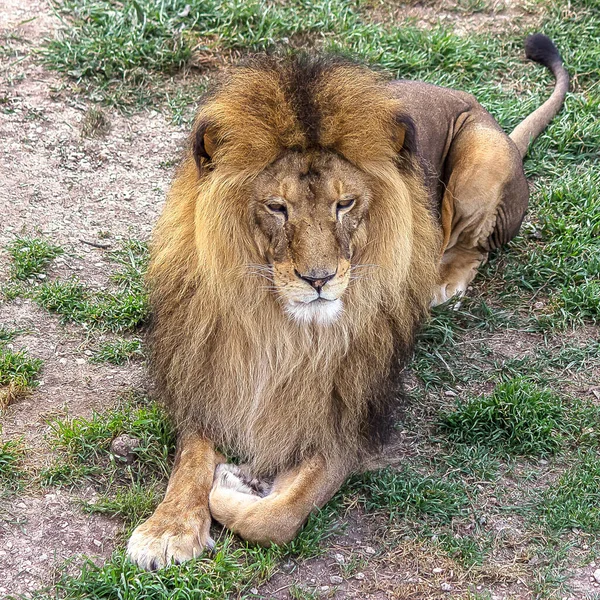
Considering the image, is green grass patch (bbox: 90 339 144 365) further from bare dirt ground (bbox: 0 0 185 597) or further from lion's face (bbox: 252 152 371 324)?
lion's face (bbox: 252 152 371 324)

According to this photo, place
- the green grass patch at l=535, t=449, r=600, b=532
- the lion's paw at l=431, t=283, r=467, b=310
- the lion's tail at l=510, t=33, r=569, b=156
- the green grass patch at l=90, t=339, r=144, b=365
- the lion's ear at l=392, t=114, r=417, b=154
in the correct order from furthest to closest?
the lion's tail at l=510, t=33, r=569, b=156
the lion's paw at l=431, t=283, r=467, b=310
the green grass patch at l=90, t=339, r=144, b=365
the green grass patch at l=535, t=449, r=600, b=532
the lion's ear at l=392, t=114, r=417, b=154

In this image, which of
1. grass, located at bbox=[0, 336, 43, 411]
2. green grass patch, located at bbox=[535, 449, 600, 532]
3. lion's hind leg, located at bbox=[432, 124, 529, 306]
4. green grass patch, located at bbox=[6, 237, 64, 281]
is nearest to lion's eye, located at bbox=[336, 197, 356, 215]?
green grass patch, located at bbox=[535, 449, 600, 532]

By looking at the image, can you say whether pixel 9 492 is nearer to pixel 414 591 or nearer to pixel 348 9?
pixel 414 591

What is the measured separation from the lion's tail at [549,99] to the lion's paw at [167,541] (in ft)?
10.7

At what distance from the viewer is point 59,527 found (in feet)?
12.0

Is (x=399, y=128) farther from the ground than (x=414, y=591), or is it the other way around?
(x=399, y=128)

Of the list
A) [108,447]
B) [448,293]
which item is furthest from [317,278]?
[448,293]

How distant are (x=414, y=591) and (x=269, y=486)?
66 centimetres

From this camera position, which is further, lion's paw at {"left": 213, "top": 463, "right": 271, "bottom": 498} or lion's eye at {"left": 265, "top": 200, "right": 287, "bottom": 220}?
lion's paw at {"left": 213, "top": 463, "right": 271, "bottom": 498}

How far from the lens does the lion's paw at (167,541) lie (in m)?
3.45

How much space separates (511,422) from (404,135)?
146cm

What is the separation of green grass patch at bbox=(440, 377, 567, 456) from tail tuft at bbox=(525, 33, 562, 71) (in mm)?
2811

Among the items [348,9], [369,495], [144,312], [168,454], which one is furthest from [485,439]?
[348,9]

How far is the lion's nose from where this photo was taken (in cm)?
328
